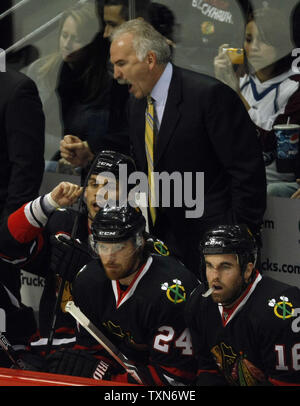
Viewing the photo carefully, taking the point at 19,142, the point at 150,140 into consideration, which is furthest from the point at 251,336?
the point at 19,142

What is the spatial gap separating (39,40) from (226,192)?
1.83 metres

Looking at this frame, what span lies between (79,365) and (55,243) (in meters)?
0.69

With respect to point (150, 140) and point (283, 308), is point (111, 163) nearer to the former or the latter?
point (150, 140)

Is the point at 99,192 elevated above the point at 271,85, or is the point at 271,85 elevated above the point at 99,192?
the point at 271,85

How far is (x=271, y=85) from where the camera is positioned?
5.03m

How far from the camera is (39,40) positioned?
19.7ft

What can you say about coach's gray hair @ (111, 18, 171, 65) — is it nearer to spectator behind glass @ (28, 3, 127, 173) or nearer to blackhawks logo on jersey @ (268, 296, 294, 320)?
spectator behind glass @ (28, 3, 127, 173)

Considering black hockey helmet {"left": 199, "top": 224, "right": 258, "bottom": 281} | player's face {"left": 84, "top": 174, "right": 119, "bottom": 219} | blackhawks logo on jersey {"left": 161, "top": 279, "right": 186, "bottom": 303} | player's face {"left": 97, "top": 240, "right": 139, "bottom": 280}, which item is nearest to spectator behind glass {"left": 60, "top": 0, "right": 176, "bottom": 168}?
player's face {"left": 84, "top": 174, "right": 119, "bottom": 219}

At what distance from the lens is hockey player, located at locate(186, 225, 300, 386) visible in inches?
156

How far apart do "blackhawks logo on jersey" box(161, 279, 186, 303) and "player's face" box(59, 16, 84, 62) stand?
6.09ft

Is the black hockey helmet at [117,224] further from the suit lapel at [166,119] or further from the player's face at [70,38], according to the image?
the player's face at [70,38]

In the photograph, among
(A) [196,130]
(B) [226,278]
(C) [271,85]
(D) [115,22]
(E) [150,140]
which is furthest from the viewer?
(D) [115,22]

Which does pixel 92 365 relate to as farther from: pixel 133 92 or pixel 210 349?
pixel 133 92
